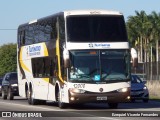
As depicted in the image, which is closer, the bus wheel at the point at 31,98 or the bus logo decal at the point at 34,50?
the bus logo decal at the point at 34,50

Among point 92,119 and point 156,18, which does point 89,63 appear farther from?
point 156,18

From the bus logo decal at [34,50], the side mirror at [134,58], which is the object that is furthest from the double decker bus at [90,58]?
the bus logo decal at [34,50]

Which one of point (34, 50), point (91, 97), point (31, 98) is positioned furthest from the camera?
point (31, 98)

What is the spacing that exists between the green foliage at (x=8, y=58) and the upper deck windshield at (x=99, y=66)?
317ft

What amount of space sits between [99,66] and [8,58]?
102 m

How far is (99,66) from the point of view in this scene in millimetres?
26312

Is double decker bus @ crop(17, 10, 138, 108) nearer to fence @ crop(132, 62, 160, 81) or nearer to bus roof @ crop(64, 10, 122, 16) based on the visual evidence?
bus roof @ crop(64, 10, 122, 16)

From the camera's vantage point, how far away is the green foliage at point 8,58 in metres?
125

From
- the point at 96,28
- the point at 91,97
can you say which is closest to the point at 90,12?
the point at 96,28

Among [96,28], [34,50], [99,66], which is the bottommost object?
[99,66]

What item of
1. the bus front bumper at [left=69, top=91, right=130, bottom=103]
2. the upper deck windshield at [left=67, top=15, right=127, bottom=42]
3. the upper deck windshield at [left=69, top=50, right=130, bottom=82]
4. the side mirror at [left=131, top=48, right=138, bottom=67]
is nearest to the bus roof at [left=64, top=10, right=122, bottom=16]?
the upper deck windshield at [left=67, top=15, right=127, bottom=42]

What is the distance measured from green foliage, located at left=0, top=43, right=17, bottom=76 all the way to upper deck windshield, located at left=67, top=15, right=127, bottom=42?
96120 millimetres

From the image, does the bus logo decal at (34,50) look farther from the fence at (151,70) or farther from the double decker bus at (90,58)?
the fence at (151,70)

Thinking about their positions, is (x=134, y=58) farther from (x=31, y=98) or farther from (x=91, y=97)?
(x=31, y=98)
